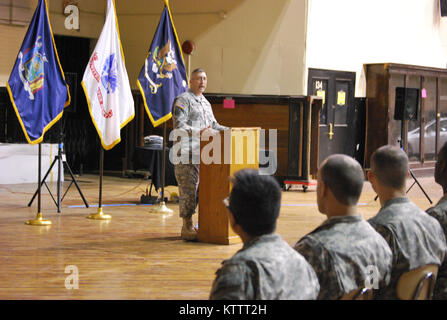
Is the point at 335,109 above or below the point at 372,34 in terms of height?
below

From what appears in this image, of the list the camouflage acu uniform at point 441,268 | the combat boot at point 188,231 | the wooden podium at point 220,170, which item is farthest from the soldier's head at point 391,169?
the combat boot at point 188,231

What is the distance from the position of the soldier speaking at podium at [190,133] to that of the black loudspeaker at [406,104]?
15.2ft

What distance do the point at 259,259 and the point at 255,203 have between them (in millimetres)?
176

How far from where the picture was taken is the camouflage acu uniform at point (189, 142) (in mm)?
5980

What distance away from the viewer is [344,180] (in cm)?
239

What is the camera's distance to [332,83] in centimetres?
1184

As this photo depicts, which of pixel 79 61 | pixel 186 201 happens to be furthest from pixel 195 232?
pixel 79 61

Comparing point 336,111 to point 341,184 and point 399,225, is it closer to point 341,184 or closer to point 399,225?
point 399,225

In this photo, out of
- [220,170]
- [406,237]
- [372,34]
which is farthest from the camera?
[372,34]

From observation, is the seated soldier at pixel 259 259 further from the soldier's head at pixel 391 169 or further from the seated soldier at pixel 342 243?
the soldier's head at pixel 391 169

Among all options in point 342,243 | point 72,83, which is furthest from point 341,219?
point 72,83

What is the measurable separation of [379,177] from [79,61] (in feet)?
34.4

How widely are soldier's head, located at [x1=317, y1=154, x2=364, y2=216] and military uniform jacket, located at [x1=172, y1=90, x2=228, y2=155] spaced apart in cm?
358
